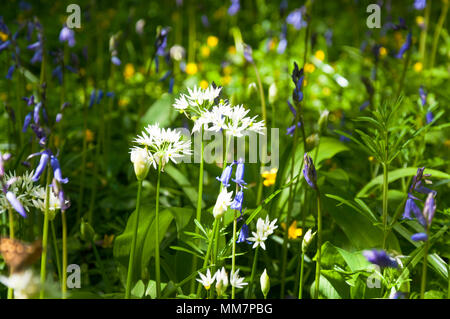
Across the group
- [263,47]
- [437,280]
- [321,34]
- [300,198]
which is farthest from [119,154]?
[321,34]

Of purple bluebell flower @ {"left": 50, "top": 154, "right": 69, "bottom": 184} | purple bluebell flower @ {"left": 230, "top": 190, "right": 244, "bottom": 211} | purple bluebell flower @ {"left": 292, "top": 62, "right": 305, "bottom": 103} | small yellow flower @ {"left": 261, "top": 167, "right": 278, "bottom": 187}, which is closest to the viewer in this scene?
purple bluebell flower @ {"left": 50, "top": 154, "right": 69, "bottom": 184}

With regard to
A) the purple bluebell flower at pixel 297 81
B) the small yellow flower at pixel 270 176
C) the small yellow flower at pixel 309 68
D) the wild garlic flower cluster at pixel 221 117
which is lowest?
the small yellow flower at pixel 270 176

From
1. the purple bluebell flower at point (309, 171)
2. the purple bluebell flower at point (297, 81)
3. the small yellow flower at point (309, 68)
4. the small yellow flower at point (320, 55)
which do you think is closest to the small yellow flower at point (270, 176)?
the purple bluebell flower at point (297, 81)

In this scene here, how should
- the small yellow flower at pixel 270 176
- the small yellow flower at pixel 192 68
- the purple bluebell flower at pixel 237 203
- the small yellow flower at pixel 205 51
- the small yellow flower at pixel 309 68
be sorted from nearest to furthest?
1. the purple bluebell flower at pixel 237 203
2. the small yellow flower at pixel 270 176
3. the small yellow flower at pixel 192 68
4. the small yellow flower at pixel 309 68
5. the small yellow flower at pixel 205 51

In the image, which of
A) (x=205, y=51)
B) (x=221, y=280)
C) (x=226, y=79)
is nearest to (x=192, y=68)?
(x=226, y=79)

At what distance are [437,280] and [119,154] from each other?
1833mm

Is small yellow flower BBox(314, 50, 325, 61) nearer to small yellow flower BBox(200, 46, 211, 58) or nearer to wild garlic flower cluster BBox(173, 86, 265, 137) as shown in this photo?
small yellow flower BBox(200, 46, 211, 58)

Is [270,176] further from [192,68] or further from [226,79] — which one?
[226,79]

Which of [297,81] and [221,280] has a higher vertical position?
[297,81]

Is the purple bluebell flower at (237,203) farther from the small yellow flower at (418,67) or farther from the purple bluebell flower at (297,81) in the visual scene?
the small yellow flower at (418,67)

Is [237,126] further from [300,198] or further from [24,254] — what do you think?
[300,198]

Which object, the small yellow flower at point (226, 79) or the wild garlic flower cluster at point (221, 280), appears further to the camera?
the small yellow flower at point (226, 79)

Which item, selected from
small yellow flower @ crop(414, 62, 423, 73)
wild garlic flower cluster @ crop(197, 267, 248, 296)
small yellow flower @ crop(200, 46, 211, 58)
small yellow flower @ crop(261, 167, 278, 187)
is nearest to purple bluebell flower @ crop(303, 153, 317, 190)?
wild garlic flower cluster @ crop(197, 267, 248, 296)

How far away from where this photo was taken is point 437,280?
1.97 meters
